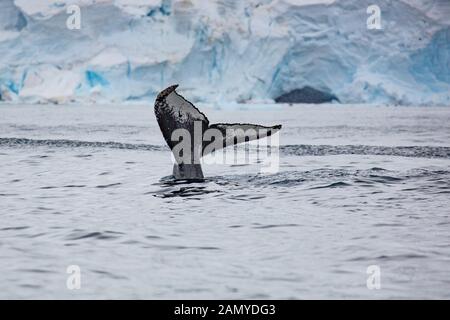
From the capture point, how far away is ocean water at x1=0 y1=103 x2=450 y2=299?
14.8 feet

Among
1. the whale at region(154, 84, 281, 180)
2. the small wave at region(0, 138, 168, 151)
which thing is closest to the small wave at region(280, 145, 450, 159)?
the small wave at region(0, 138, 168, 151)

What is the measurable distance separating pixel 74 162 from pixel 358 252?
10.3 meters

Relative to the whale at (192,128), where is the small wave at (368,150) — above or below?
below

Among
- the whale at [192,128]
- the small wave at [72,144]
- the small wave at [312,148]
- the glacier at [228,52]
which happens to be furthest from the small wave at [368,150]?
the glacier at [228,52]

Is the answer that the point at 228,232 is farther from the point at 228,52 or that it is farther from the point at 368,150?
the point at 228,52

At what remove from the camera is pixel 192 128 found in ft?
→ 28.4

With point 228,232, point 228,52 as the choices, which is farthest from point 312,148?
point 228,52

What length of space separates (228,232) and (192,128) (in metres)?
2.64

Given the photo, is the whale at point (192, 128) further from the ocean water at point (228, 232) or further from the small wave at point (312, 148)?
the small wave at point (312, 148)

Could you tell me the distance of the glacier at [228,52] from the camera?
176 ft

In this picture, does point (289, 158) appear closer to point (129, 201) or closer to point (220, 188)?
point (220, 188)

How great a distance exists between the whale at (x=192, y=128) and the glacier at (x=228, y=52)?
43.7 metres

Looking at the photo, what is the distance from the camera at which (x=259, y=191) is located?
945cm

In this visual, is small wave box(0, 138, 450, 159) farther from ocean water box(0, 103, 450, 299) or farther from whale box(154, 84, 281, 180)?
whale box(154, 84, 281, 180)
